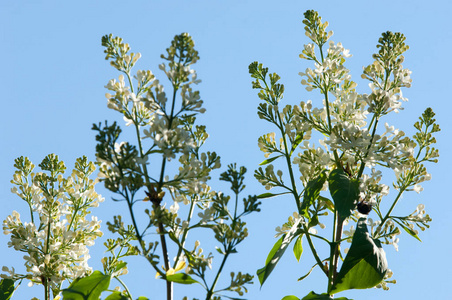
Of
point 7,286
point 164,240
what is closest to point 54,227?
point 7,286

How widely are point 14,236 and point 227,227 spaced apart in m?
0.93

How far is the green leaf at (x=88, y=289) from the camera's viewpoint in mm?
1661

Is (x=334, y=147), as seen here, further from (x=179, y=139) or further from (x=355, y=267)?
(x=179, y=139)

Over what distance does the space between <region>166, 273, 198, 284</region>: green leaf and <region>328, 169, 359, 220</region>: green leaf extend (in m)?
0.55

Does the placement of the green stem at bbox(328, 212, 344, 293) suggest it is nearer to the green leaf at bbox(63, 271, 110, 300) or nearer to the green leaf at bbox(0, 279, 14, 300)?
the green leaf at bbox(63, 271, 110, 300)

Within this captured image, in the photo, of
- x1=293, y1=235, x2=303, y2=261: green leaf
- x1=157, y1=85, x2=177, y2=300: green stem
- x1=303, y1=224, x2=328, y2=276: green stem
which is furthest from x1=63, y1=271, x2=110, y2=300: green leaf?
x1=293, y1=235, x2=303, y2=261: green leaf

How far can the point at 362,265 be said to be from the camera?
179cm

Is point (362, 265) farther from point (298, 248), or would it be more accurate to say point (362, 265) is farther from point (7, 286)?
point (7, 286)

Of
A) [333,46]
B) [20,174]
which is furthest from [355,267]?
[20,174]

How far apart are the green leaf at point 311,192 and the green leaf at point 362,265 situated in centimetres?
19

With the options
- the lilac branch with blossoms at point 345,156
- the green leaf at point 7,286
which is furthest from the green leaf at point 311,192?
the green leaf at point 7,286

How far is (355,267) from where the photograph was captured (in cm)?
179

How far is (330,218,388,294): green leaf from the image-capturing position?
1.77m

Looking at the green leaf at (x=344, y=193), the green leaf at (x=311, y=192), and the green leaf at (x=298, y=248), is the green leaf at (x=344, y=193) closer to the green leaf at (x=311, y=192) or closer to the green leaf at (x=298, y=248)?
the green leaf at (x=311, y=192)
